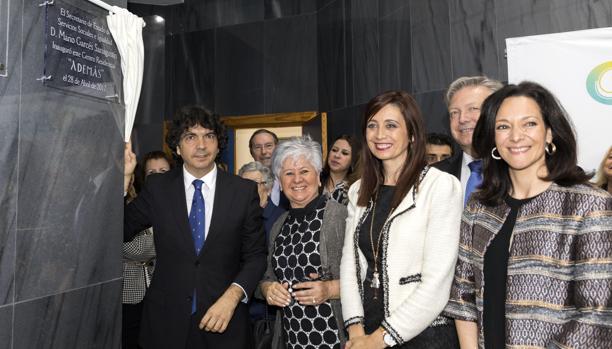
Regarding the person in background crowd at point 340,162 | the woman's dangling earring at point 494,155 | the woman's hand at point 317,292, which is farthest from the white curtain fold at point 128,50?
the person in background crowd at point 340,162

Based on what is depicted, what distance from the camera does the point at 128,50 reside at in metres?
2.55

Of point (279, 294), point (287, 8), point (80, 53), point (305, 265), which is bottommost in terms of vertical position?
point (279, 294)

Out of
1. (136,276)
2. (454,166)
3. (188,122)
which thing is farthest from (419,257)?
(136,276)

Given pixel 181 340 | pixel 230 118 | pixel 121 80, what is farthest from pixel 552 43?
pixel 230 118

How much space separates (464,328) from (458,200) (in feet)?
1.51

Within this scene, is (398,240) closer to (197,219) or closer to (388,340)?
(388,340)

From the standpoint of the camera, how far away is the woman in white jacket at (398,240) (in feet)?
5.86

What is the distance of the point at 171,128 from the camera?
2.58 meters

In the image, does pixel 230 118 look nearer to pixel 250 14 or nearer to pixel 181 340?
pixel 250 14

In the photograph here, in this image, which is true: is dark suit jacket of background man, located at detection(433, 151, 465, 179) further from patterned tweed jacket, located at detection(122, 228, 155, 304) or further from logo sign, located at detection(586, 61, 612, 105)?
patterned tweed jacket, located at detection(122, 228, 155, 304)

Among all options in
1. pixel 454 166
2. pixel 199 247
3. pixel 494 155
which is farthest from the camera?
pixel 454 166

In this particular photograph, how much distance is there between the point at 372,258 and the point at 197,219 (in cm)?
91

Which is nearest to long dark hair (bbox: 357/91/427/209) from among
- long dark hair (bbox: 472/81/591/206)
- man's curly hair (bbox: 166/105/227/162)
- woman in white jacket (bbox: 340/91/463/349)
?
woman in white jacket (bbox: 340/91/463/349)

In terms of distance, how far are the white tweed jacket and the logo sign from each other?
6.91 ft
